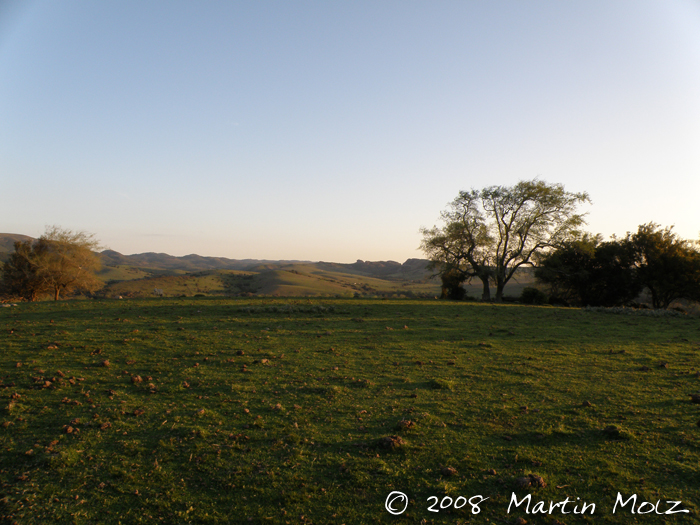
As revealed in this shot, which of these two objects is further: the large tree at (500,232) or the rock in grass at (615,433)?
the large tree at (500,232)

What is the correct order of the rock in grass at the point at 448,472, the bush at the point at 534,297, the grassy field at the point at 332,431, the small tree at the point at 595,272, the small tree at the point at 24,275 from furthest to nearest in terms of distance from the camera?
the small tree at the point at 595,272, the bush at the point at 534,297, the small tree at the point at 24,275, the rock in grass at the point at 448,472, the grassy field at the point at 332,431

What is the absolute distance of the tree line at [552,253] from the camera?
38.1 metres

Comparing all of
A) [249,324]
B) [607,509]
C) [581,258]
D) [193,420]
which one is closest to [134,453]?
[193,420]

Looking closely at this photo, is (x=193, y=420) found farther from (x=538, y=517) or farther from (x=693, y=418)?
(x=693, y=418)

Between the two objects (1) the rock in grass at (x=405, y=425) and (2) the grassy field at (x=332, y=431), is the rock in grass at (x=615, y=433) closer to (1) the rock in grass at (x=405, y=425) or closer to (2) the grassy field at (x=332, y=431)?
(2) the grassy field at (x=332, y=431)

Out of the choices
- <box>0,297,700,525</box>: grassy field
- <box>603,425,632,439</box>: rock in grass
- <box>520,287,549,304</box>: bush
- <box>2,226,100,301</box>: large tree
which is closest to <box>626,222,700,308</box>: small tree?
<box>520,287,549,304</box>: bush

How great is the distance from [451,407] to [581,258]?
42.4m

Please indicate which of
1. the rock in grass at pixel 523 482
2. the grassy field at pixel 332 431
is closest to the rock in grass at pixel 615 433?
the grassy field at pixel 332 431

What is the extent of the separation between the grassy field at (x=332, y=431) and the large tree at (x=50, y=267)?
2792cm

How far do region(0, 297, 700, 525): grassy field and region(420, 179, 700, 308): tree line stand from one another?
1118 inches

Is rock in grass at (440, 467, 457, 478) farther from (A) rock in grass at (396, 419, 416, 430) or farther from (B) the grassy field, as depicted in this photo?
(A) rock in grass at (396, 419, 416, 430)

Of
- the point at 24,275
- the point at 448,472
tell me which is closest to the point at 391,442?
the point at 448,472

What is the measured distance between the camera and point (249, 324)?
1741 centimetres

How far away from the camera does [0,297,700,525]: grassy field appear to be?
4.50 m
